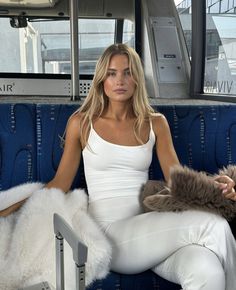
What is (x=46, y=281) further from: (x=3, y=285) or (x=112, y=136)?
(x=112, y=136)

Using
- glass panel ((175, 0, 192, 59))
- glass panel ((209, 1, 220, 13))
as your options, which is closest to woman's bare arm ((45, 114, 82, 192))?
glass panel ((209, 1, 220, 13))

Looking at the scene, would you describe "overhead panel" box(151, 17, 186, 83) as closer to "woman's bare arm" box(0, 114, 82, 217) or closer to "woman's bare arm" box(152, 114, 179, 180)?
"woman's bare arm" box(152, 114, 179, 180)

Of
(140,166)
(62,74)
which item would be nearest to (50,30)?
(62,74)

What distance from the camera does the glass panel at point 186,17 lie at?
3.50 m

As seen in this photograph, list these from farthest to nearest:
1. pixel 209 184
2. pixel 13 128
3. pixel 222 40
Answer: pixel 222 40 → pixel 13 128 → pixel 209 184

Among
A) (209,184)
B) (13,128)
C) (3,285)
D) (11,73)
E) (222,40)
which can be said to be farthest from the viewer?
(11,73)

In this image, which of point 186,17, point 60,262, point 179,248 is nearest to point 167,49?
point 186,17

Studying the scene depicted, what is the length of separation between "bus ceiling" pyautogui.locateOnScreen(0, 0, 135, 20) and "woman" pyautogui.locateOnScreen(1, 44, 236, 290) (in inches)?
99.7

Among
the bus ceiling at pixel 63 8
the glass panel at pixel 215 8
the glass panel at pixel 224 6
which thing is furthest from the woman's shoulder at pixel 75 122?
the bus ceiling at pixel 63 8

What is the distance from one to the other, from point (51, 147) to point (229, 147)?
35.6 inches

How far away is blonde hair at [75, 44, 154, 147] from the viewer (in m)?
1.69

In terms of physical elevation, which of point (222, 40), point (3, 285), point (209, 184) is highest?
point (222, 40)

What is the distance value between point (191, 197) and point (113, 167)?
38 centimetres

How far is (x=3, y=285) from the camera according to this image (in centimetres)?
132
